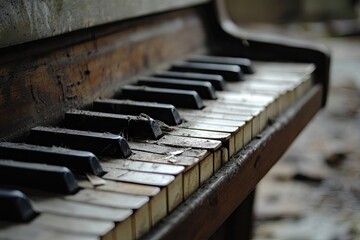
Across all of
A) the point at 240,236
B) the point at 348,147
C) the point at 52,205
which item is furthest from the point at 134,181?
the point at 348,147

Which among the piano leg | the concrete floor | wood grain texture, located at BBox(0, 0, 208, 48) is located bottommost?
the concrete floor

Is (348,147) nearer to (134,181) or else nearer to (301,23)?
(134,181)

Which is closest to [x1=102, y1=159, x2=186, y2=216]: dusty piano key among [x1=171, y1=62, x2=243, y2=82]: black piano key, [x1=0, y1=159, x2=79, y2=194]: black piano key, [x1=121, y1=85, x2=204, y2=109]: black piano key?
[x1=0, y1=159, x2=79, y2=194]: black piano key

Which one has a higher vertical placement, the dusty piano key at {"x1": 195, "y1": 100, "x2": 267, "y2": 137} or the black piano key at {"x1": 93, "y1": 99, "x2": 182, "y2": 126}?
the black piano key at {"x1": 93, "y1": 99, "x2": 182, "y2": 126}

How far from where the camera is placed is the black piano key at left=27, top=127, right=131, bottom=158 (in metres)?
1.26

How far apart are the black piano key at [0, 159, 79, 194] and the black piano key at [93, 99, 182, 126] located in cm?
51

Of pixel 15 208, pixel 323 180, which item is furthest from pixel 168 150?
pixel 323 180

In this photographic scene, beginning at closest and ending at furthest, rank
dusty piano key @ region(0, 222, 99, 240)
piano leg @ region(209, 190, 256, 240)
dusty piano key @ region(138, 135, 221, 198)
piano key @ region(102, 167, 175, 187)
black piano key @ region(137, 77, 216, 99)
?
dusty piano key @ region(0, 222, 99, 240) → piano key @ region(102, 167, 175, 187) → dusty piano key @ region(138, 135, 221, 198) → black piano key @ region(137, 77, 216, 99) → piano leg @ region(209, 190, 256, 240)

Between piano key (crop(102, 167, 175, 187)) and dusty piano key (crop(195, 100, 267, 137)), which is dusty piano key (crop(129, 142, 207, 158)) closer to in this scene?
piano key (crop(102, 167, 175, 187))

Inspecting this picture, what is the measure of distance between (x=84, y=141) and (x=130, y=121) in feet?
0.60

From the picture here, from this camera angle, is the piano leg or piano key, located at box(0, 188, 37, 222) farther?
the piano leg

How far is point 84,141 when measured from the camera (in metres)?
1.29

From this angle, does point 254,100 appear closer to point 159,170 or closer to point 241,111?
point 241,111

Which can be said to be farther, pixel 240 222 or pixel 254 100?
pixel 240 222
